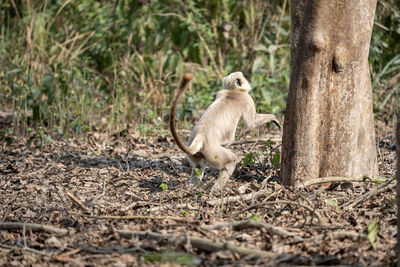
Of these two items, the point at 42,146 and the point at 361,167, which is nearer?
the point at 361,167

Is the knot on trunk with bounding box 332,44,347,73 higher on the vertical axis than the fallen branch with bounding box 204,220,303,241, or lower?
higher

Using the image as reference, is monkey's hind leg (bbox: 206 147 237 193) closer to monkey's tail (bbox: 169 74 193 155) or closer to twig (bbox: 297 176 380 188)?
monkey's tail (bbox: 169 74 193 155)

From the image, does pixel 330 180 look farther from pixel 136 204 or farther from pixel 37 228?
pixel 37 228

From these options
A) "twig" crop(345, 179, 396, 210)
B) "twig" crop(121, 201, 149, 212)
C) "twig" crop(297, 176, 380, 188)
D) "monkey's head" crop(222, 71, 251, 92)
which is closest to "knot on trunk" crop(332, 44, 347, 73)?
"twig" crop(297, 176, 380, 188)

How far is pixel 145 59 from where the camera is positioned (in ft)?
31.8

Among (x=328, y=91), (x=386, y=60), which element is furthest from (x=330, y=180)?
(x=386, y=60)

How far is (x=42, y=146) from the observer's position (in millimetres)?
6703

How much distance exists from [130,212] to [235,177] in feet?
5.08

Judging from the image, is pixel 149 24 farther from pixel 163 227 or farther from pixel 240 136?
pixel 163 227

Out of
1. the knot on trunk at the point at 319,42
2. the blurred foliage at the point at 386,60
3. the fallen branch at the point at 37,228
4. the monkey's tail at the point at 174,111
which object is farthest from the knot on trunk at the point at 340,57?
the blurred foliage at the point at 386,60

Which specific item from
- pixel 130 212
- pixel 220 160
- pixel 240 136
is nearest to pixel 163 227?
pixel 130 212

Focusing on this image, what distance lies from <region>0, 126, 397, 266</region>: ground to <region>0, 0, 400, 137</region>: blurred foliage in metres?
1.49

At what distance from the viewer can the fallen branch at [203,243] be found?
3.15 metres

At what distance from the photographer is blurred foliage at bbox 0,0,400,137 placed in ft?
25.2
